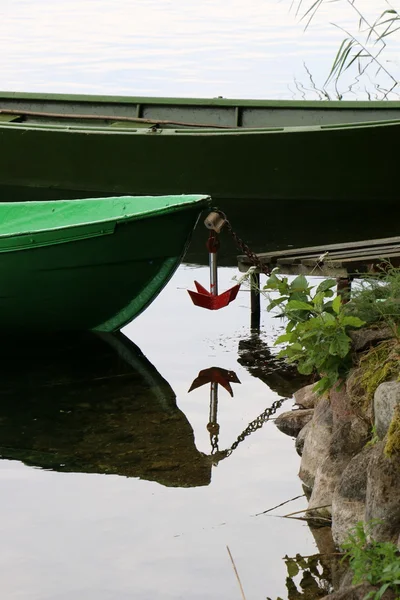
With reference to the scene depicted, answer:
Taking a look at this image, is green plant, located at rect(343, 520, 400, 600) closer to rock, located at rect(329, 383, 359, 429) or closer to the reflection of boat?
rock, located at rect(329, 383, 359, 429)

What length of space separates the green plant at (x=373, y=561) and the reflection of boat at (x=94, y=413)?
3.76 ft

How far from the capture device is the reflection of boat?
489cm

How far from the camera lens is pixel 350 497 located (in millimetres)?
4008

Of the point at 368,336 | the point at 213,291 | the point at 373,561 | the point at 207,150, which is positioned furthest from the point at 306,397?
the point at 207,150

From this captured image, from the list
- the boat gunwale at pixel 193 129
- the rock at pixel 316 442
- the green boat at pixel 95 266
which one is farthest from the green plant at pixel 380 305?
the boat gunwale at pixel 193 129

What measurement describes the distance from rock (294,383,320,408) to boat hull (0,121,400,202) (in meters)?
4.89

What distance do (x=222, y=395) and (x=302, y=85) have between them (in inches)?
417

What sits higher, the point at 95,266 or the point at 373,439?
the point at 95,266

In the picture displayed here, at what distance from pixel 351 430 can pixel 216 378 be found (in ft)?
6.14

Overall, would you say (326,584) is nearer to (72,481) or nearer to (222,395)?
(72,481)

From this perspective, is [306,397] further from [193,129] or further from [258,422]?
[193,129]

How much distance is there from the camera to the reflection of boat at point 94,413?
489 cm

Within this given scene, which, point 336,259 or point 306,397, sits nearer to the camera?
point 306,397

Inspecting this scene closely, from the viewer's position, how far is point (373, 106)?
10734 millimetres
